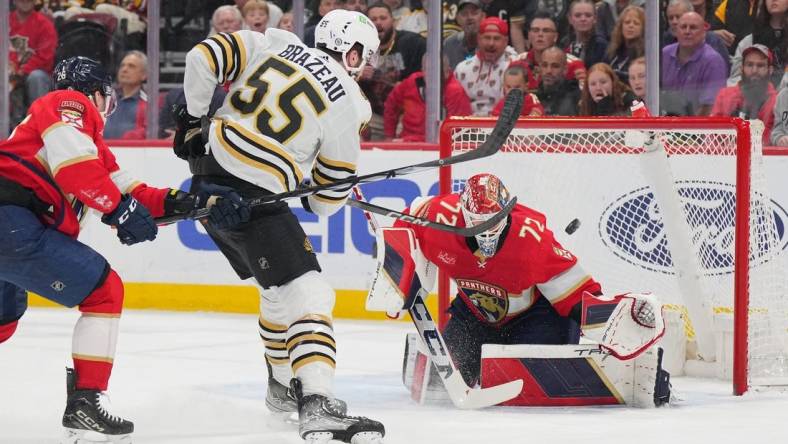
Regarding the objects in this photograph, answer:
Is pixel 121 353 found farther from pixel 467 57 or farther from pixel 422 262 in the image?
pixel 467 57

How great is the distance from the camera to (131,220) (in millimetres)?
3018

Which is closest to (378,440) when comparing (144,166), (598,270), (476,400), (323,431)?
(323,431)

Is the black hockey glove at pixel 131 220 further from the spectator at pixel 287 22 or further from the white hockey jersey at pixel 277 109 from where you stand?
the spectator at pixel 287 22

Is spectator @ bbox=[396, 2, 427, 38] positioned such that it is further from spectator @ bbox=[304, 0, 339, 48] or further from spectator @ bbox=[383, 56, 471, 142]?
spectator @ bbox=[304, 0, 339, 48]

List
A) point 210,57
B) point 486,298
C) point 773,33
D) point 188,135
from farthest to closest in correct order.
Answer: point 773,33 < point 486,298 < point 188,135 < point 210,57

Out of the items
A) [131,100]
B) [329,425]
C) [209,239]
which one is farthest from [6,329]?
[131,100]

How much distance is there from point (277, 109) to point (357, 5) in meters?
2.97

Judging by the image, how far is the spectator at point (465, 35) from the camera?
591cm

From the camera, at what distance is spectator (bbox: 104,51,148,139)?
21.3 ft

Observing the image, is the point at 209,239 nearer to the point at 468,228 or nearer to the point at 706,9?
the point at 706,9

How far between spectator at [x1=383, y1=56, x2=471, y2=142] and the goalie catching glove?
2.35 metres

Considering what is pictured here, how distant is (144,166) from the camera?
6.45 m

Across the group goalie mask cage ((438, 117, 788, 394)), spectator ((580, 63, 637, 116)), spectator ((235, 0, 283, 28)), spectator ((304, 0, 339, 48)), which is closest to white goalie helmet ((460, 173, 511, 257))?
goalie mask cage ((438, 117, 788, 394))

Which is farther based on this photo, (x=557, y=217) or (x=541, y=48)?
(x=541, y=48)
